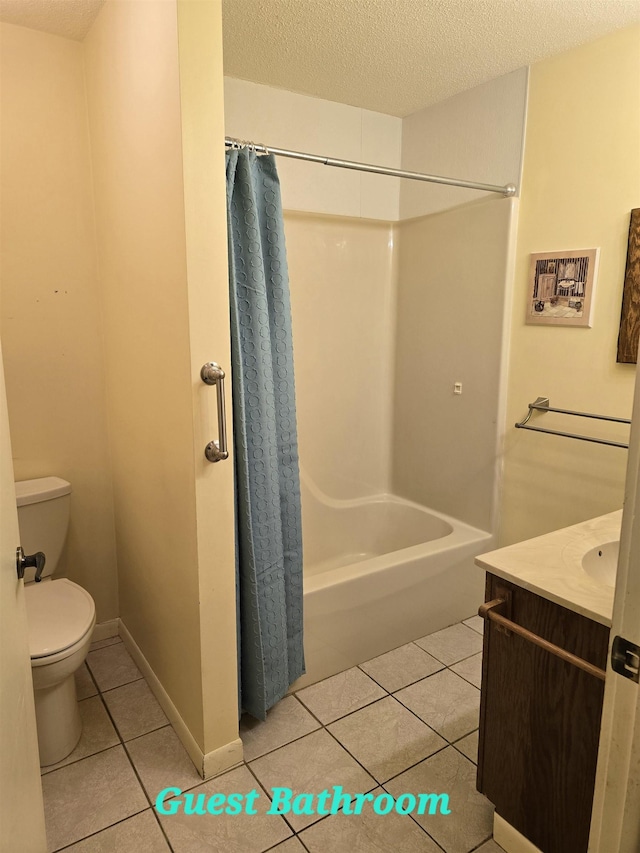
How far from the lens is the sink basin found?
5.07 feet

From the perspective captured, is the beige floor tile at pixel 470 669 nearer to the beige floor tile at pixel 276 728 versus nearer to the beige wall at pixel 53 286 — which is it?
the beige floor tile at pixel 276 728

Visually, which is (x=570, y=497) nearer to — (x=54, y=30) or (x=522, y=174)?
(x=522, y=174)

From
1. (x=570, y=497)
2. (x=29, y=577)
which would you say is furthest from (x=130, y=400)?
(x=570, y=497)

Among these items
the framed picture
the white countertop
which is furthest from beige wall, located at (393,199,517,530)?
the white countertop

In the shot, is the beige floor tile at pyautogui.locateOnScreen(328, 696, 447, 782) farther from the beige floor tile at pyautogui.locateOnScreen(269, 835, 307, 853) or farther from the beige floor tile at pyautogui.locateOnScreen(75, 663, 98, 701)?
the beige floor tile at pyautogui.locateOnScreen(75, 663, 98, 701)

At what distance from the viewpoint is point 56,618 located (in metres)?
1.89

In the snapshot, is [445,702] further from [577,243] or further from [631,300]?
[577,243]

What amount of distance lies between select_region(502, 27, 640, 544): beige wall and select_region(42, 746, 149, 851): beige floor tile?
1.87 metres

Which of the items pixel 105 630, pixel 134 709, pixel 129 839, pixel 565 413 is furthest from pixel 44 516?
pixel 565 413

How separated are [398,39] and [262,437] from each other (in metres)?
1.55

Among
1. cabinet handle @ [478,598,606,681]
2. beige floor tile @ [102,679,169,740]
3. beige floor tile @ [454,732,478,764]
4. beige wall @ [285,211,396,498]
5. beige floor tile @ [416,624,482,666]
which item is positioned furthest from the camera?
beige wall @ [285,211,396,498]

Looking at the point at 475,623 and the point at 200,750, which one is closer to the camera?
the point at 200,750

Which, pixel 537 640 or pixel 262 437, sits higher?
pixel 262 437

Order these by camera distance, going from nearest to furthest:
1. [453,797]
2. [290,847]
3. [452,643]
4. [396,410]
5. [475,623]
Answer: [290,847] < [453,797] < [452,643] < [475,623] < [396,410]
